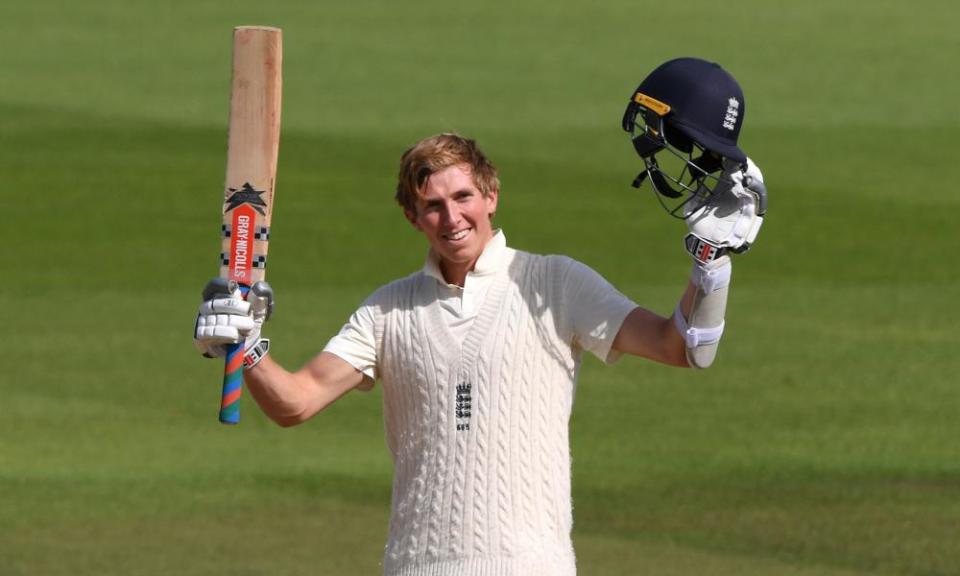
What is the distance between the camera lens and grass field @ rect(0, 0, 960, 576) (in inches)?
349

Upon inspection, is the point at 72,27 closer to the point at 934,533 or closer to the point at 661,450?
the point at 661,450

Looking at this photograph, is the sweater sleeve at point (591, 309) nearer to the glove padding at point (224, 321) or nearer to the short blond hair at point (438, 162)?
the short blond hair at point (438, 162)

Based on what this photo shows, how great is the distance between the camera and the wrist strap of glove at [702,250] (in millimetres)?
4504

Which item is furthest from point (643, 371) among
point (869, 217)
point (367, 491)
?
point (869, 217)

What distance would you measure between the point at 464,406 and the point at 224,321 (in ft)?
1.98

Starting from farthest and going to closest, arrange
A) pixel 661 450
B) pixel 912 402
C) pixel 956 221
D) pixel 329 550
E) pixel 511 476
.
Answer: pixel 956 221
pixel 912 402
pixel 661 450
pixel 329 550
pixel 511 476

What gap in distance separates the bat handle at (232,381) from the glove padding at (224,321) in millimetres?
26

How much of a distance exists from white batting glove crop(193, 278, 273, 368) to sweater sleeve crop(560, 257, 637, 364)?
2.35 ft

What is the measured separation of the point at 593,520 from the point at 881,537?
1.25 metres

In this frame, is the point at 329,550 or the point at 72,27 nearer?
the point at 329,550

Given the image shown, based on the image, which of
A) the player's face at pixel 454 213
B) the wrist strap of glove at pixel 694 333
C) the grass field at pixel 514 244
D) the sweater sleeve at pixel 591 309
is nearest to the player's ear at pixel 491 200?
the player's face at pixel 454 213

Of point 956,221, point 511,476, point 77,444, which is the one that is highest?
point 956,221

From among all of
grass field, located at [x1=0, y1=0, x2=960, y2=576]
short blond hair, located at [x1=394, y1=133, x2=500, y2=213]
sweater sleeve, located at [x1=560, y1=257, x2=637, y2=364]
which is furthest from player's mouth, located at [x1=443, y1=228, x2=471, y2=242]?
grass field, located at [x1=0, y1=0, x2=960, y2=576]

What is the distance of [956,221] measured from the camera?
56.4 feet
